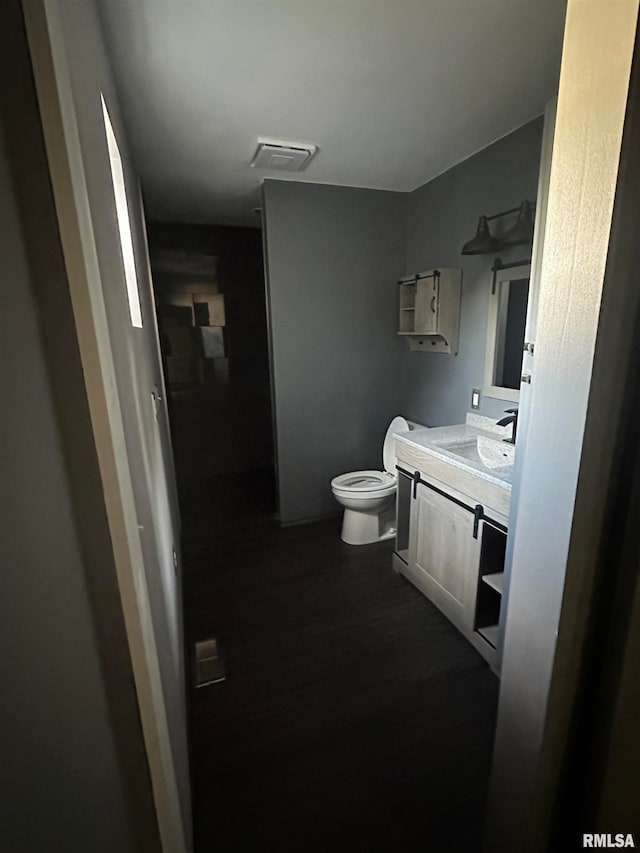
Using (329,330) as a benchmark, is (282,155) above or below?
above

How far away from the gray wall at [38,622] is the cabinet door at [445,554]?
63.4 inches

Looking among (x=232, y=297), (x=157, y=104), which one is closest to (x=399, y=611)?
(x=157, y=104)

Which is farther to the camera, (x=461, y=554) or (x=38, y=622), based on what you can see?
(x=461, y=554)

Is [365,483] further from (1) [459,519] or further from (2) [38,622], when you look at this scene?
(2) [38,622]

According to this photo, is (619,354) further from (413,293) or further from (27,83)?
(413,293)

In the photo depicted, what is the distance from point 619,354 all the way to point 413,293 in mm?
2515

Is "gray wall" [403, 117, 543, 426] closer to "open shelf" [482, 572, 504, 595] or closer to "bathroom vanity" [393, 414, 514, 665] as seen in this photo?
"bathroom vanity" [393, 414, 514, 665]

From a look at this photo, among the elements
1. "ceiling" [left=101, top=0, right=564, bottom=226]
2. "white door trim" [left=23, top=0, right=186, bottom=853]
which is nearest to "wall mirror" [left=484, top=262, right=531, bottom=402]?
"ceiling" [left=101, top=0, right=564, bottom=226]

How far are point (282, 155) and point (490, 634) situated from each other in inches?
108

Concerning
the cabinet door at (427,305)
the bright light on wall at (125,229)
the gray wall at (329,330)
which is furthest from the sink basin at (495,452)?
the bright light on wall at (125,229)

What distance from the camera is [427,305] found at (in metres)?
2.63

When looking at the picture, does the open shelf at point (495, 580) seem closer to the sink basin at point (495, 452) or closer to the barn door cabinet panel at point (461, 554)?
the barn door cabinet panel at point (461, 554)

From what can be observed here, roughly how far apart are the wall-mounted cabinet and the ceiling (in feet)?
2.23

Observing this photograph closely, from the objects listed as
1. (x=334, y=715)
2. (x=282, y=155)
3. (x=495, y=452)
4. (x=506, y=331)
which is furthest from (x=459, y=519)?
(x=282, y=155)
